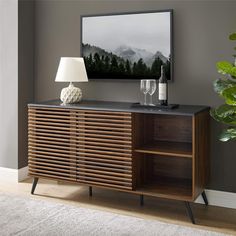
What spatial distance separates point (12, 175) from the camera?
13.8ft

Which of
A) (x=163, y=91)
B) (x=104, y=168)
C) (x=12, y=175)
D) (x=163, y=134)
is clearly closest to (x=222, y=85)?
(x=163, y=91)

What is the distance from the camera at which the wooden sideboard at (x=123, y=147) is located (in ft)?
10.6

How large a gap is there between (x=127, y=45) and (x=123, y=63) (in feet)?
0.55

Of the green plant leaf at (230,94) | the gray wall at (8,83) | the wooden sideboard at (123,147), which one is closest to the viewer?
the green plant leaf at (230,94)

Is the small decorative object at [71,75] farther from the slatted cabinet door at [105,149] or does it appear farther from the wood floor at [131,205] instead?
the wood floor at [131,205]

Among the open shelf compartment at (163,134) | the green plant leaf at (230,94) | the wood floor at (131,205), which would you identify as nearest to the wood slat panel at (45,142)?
the wood floor at (131,205)

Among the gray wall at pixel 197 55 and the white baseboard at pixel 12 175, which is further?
the white baseboard at pixel 12 175

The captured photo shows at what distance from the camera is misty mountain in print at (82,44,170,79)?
362 centimetres

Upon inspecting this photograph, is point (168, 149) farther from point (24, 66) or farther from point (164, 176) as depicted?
point (24, 66)

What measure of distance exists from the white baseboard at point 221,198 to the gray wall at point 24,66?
1890 mm

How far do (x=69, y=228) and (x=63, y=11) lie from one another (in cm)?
217

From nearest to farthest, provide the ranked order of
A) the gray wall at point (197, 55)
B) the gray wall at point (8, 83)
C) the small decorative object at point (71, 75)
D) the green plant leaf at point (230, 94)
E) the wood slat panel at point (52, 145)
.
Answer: the green plant leaf at point (230, 94) → the gray wall at point (197, 55) → the wood slat panel at point (52, 145) → the small decorative object at point (71, 75) → the gray wall at point (8, 83)

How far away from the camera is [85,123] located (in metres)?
3.42

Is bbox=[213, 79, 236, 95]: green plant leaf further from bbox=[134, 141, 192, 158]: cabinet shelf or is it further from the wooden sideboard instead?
bbox=[134, 141, 192, 158]: cabinet shelf
